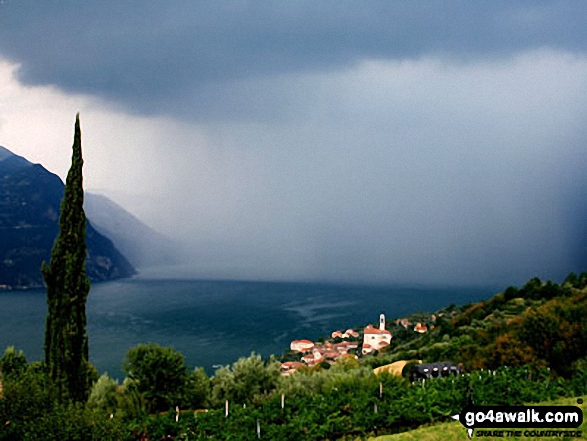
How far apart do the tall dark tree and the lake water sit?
76.7ft

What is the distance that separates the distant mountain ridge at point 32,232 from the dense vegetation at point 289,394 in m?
81.0

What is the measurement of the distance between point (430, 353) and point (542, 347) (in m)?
5.90

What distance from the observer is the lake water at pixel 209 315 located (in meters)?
47.8

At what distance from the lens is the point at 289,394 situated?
1302cm

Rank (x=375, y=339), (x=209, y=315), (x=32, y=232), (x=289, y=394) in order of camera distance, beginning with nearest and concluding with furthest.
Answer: (x=289, y=394) < (x=375, y=339) < (x=209, y=315) < (x=32, y=232)

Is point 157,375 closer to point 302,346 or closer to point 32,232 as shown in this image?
point 302,346

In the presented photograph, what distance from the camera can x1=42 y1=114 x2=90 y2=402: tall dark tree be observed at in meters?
13.6

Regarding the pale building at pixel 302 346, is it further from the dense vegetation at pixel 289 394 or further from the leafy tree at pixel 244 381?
the leafy tree at pixel 244 381

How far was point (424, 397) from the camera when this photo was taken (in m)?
11.3

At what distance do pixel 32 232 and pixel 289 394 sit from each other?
10503 cm

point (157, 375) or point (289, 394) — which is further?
point (157, 375)

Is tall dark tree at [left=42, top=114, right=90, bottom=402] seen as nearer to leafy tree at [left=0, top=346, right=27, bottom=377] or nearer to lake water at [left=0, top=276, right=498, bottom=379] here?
leafy tree at [left=0, top=346, right=27, bottom=377]

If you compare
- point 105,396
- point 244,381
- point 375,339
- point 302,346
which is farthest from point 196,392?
point 302,346

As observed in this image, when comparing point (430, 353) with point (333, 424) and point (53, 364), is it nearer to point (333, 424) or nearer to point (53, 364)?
point (333, 424)
